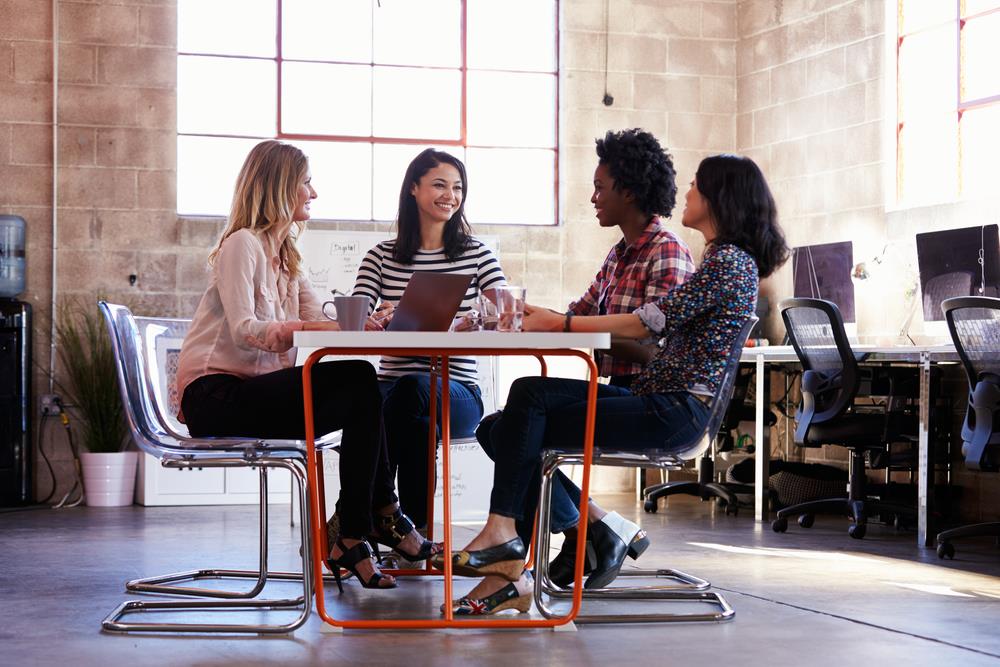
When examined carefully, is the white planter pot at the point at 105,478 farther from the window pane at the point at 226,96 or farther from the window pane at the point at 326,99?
the window pane at the point at 326,99

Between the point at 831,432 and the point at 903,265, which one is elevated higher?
the point at 903,265

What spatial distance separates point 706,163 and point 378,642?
1389mm

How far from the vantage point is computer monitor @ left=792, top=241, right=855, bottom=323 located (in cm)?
652

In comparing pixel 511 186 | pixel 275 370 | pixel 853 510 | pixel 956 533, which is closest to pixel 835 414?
pixel 853 510

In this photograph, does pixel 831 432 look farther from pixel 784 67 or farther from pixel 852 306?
pixel 784 67

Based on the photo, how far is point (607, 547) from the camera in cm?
337

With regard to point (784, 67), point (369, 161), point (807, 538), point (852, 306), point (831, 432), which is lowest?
point (807, 538)

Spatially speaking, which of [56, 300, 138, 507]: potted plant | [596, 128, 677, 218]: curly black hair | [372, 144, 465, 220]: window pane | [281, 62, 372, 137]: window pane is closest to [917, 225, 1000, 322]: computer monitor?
[596, 128, 677, 218]: curly black hair

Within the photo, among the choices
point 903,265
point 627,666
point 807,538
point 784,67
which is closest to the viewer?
point 627,666

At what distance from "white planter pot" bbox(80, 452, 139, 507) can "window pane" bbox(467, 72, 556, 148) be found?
8.45 feet

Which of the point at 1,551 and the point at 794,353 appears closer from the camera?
the point at 1,551

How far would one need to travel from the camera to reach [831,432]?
→ 541 cm

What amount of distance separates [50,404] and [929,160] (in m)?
4.49

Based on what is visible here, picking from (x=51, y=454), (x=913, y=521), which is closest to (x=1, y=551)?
(x=51, y=454)
